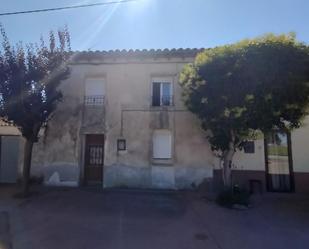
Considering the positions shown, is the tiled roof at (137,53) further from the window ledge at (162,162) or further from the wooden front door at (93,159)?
the window ledge at (162,162)

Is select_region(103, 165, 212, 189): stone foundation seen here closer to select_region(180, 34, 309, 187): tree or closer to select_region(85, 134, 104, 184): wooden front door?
select_region(85, 134, 104, 184): wooden front door

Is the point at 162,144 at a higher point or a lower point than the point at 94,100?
lower

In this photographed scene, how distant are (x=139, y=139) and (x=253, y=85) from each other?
569 centimetres

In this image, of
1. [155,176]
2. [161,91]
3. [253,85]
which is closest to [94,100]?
[161,91]

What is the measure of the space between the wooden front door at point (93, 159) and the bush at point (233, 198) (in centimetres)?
570

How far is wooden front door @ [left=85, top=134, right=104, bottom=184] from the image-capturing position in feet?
46.5

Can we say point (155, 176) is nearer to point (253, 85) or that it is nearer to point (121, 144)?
point (121, 144)

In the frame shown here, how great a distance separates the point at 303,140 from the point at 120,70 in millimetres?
8385

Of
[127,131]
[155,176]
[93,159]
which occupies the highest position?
[127,131]

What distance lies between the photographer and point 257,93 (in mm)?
9711

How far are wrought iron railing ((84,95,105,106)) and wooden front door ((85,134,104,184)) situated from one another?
1.44 m

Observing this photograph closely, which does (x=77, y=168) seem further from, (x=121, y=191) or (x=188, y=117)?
(x=188, y=117)

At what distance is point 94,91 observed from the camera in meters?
14.3

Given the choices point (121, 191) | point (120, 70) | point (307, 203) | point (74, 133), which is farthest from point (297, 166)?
point (74, 133)
